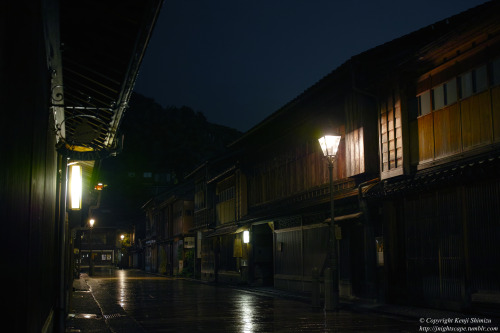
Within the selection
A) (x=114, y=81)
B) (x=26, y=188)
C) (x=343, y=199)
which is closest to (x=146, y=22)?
(x=26, y=188)

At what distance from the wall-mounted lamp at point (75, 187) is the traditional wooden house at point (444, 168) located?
1033 centimetres

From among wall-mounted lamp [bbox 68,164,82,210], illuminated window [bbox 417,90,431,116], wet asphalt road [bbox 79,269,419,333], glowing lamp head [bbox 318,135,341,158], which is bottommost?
wet asphalt road [bbox 79,269,419,333]

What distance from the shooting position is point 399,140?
1966cm

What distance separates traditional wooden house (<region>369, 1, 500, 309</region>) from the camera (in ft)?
51.5

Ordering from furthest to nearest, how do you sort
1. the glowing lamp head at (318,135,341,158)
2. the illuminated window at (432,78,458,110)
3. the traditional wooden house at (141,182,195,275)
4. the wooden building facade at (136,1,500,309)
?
the traditional wooden house at (141,182,195,275)
the glowing lamp head at (318,135,341,158)
the illuminated window at (432,78,458,110)
the wooden building facade at (136,1,500,309)

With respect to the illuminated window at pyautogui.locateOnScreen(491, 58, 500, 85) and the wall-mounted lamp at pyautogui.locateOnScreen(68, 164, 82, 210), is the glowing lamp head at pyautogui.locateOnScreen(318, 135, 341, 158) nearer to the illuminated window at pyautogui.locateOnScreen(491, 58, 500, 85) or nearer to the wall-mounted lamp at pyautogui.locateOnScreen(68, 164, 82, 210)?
the illuminated window at pyautogui.locateOnScreen(491, 58, 500, 85)

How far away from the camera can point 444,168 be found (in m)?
17.3

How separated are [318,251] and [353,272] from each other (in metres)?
3.20

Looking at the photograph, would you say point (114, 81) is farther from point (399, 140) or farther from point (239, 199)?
point (239, 199)

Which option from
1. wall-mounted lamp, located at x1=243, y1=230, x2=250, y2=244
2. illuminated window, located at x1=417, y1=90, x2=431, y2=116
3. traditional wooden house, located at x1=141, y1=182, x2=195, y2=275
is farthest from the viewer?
traditional wooden house, located at x1=141, y1=182, x2=195, y2=275

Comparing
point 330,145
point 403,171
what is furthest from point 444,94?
point 330,145

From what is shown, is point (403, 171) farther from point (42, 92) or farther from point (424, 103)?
point (42, 92)

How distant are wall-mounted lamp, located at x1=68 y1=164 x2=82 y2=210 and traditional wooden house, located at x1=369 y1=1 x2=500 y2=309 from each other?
10327 mm

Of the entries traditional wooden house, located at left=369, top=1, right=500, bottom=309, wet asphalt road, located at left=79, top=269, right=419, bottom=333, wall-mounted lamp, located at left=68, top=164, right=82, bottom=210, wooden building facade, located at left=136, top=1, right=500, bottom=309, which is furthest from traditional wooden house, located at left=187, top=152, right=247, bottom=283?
wall-mounted lamp, located at left=68, top=164, right=82, bottom=210
